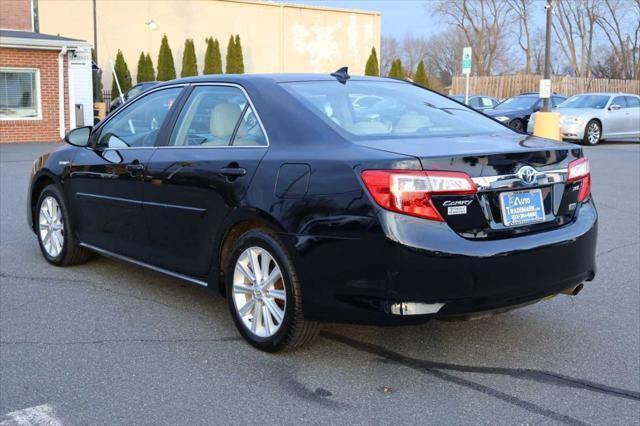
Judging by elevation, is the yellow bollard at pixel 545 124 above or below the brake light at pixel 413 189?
above

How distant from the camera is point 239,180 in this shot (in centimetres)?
441

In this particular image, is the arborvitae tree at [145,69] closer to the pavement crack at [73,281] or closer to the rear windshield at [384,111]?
the pavement crack at [73,281]

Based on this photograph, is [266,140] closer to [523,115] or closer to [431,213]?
[431,213]

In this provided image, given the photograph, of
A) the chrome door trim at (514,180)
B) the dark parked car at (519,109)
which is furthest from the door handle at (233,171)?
the dark parked car at (519,109)

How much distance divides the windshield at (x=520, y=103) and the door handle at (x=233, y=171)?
21.4m

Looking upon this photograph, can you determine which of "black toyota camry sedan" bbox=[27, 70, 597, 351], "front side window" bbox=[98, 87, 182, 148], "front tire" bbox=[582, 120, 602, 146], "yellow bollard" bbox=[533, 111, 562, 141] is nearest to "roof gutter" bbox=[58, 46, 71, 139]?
"yellow bollard" bbox=[533, 111, 562, 141]

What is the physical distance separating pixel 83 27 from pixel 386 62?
148ft

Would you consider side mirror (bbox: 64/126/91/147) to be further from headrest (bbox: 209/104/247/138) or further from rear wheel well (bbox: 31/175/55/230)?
headrest (bbox: 209/104/247/138)

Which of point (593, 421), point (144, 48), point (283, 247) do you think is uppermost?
point (144, 48)

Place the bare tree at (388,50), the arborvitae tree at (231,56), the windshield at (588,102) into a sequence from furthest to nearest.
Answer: the bare tree at (388,50) < the arborvitae tree at (231,56) < the windshield at (588,102)

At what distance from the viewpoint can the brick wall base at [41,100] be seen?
2109 centimetres

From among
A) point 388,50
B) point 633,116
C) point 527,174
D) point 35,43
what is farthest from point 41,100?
point 388,50

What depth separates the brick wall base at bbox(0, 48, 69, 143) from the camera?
21.1 meters

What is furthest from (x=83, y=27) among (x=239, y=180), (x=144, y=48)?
(x=239, y=180)
